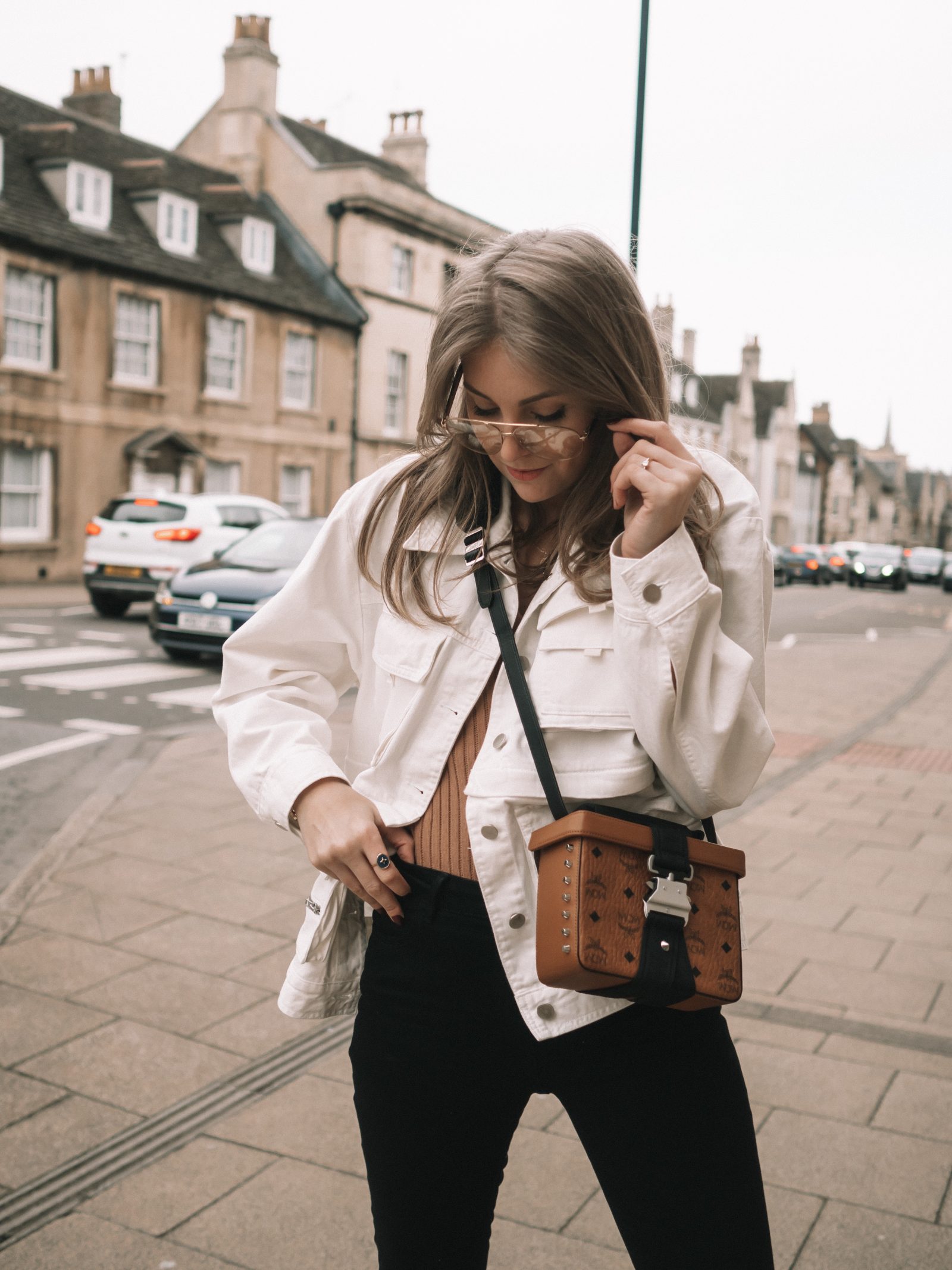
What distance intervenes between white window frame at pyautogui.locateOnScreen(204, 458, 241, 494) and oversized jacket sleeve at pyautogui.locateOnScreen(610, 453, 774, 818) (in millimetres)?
25463

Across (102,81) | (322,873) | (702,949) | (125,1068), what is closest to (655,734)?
(702,949)

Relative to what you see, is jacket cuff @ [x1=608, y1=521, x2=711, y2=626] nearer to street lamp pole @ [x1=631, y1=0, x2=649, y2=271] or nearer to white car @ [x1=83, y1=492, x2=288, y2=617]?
street lamp pole @ [x1=631, y1=0, x2=649, y2=271]

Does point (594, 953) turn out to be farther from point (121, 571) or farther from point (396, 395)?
point (396, 395)

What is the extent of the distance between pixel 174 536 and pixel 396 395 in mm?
17876

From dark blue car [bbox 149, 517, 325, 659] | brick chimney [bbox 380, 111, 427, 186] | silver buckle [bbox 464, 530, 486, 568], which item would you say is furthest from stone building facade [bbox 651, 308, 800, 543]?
silver buckle [bbox 464, 530, 486, 568]

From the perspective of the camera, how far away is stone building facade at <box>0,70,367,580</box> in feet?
71.7

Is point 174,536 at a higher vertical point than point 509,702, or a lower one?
lower

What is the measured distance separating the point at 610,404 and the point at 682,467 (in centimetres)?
16

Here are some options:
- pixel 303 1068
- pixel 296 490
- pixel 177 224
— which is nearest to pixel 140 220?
pixel 177 224

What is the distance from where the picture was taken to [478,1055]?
1.56 meters

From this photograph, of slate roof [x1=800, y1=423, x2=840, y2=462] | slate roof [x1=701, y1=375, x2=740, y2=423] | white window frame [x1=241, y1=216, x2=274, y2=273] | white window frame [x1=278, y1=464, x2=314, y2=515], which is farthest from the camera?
slate roof [x1=800, y1=423, x2=840, y2=462]

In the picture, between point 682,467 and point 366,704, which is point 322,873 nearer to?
point 366,704

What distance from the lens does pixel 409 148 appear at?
36.1 metres

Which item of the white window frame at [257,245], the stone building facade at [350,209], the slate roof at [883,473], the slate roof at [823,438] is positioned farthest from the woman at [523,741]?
the slate roof at [883,473]
